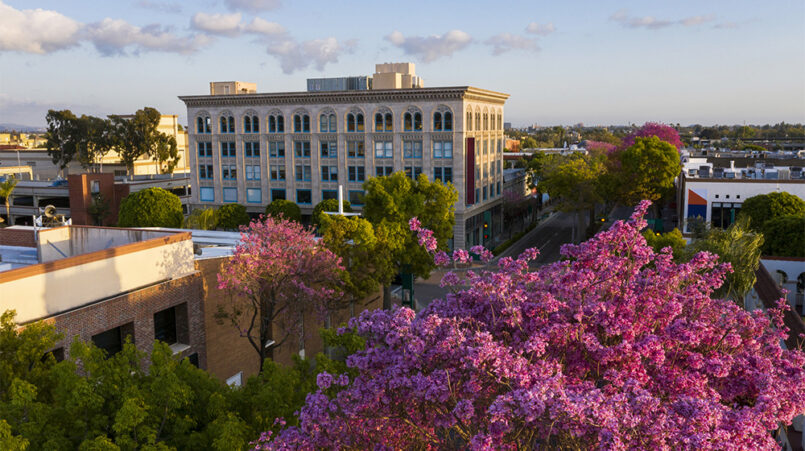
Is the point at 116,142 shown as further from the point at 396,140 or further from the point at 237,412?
the point at 237,412

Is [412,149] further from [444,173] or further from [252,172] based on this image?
[252,172]

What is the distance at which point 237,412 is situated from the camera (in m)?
14.4

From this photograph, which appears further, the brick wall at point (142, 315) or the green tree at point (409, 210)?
the green tree at point (409, 210)

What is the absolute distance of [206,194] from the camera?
3012 inches

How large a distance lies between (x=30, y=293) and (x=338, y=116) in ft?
173

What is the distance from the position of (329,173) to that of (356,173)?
3.22 meters

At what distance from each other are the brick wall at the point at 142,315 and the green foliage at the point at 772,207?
122 feet

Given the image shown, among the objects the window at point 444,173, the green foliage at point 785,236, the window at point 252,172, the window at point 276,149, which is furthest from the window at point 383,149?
the green foliage at point 785,236

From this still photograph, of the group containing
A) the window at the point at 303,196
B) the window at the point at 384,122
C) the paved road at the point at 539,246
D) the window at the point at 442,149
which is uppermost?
the window at the point at 384,122

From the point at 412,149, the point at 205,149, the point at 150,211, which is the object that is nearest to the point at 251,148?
the point at 205,149

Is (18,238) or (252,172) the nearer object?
(18,238)

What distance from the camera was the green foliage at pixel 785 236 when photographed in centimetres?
3969

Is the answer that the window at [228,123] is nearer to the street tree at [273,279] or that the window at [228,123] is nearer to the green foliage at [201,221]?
the green foliage at [201,221]

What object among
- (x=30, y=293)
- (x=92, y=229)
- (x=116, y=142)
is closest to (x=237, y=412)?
(x=30, y=293)
